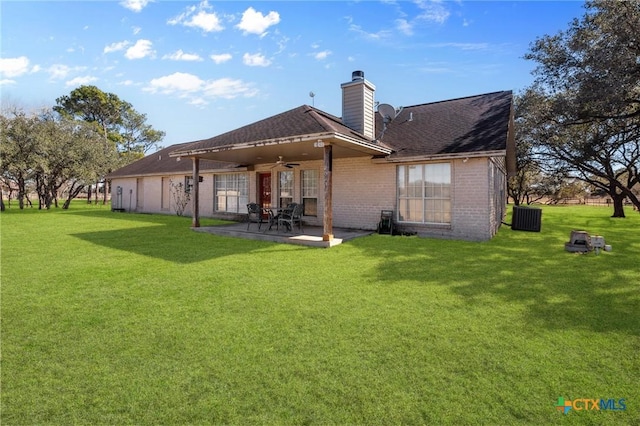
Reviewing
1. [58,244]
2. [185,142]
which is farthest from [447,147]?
[185,142]

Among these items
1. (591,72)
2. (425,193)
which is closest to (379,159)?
(425,193)

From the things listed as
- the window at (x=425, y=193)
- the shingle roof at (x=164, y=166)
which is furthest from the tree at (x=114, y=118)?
the window at (x=425, y=193)

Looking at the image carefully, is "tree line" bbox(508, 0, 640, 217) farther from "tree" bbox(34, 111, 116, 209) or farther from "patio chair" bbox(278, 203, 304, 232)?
"tree" bbox(34, 111, 116, 209)

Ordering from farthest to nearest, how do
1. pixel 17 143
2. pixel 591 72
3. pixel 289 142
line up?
pixel 17 143, pixel 591 72, pixel 289 142

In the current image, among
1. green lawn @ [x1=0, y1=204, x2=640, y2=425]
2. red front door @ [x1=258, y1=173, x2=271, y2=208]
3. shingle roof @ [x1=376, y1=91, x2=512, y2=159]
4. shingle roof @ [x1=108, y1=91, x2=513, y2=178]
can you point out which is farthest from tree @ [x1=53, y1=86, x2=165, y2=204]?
green lawn @ [x1=0, y1=204, x2=640, y2=425]

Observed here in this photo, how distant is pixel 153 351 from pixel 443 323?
3074 mm

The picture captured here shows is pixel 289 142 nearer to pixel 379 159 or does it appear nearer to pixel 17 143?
pixel 379 159

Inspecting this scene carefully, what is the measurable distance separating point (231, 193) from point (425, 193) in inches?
393

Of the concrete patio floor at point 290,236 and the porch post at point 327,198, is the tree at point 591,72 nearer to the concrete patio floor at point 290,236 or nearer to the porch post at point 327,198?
the concrete patio floor at point 290,236

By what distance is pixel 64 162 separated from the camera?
76.5ft

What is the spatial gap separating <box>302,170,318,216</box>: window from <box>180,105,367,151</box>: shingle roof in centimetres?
281

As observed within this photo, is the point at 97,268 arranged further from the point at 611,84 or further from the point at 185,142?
the point at 185,142

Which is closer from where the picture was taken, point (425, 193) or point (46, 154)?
point (425, 193)

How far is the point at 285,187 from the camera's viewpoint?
46.6 feet
